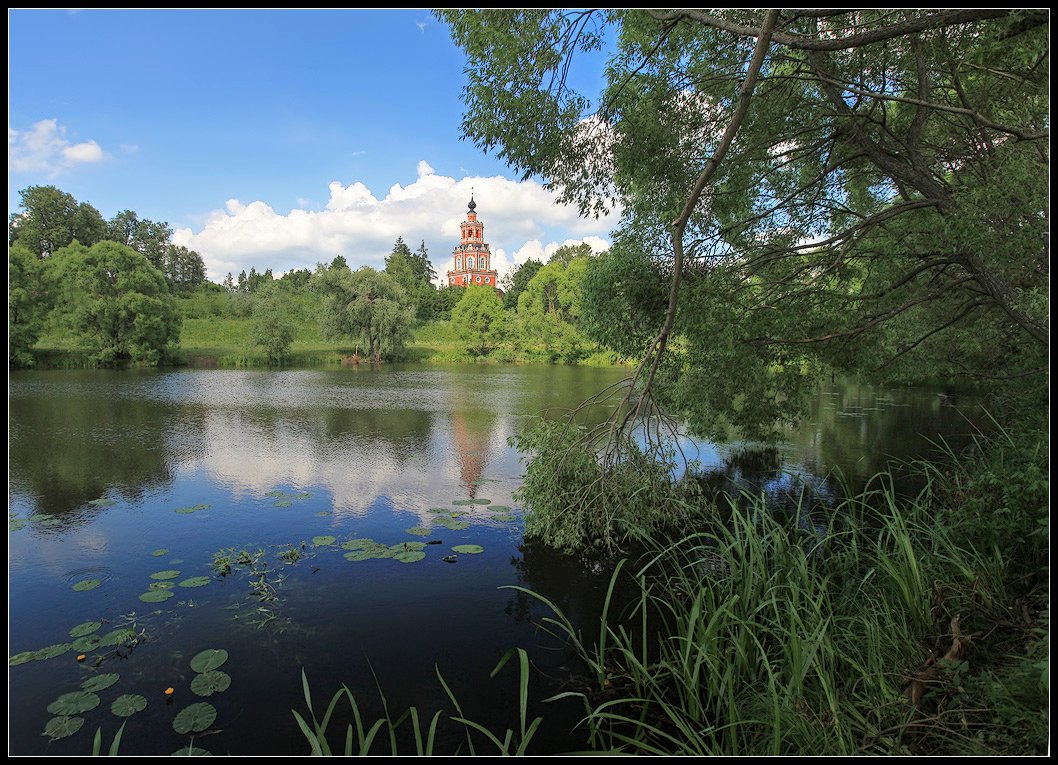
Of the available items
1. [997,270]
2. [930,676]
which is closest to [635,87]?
[997,270]

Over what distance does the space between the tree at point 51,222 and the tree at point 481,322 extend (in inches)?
902

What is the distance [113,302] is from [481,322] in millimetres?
23270

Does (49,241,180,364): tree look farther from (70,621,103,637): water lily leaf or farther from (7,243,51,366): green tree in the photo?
(70,621,103,637): water lily leaf

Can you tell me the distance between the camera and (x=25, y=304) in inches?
846

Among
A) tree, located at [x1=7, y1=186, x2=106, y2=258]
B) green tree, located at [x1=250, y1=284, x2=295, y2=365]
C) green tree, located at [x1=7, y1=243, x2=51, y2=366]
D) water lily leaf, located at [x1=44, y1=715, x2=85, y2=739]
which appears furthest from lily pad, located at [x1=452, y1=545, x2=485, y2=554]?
green tree, located at [x1=250, y1=284, x2=295, y2=365]

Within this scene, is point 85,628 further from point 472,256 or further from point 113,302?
point 472,256

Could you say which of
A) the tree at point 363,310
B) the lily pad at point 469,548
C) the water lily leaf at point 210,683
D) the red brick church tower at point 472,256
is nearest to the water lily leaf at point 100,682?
the water lily leaf at point 210,683

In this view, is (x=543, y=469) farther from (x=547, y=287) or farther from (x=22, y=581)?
(x=547, y=287)

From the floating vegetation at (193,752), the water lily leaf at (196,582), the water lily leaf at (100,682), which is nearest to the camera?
the floating vegetation at (193,752)

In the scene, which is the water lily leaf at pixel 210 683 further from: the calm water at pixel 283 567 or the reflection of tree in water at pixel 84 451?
the reflection of tree in water at pixel 84 451

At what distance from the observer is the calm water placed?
356 cm

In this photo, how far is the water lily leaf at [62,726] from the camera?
3.19 m

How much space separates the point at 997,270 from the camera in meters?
5.07

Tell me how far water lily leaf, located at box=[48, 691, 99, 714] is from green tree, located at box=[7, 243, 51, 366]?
23822mm
